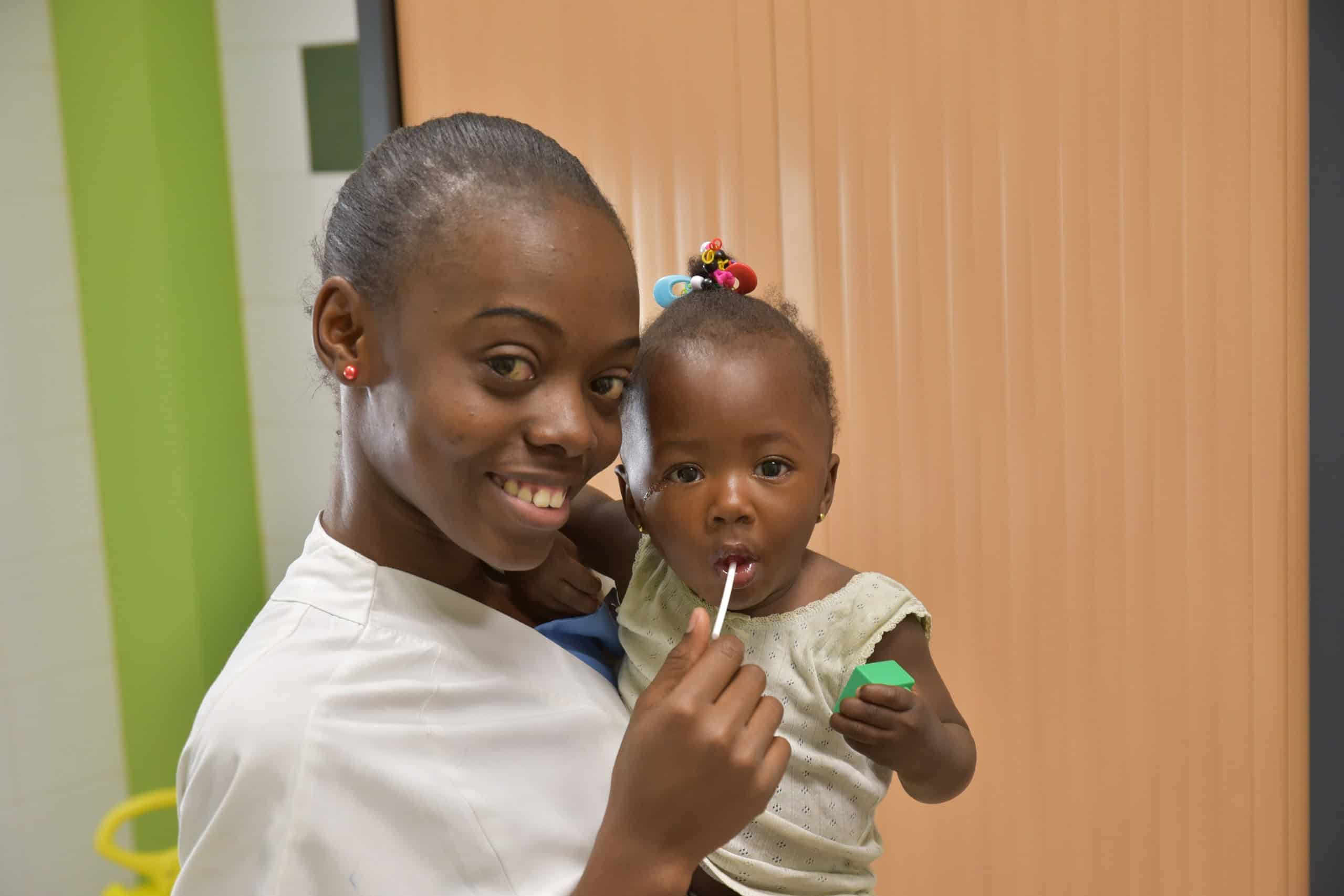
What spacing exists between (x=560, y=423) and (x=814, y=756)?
18.8 inches

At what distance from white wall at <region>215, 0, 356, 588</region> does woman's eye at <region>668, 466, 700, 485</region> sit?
1.40 m

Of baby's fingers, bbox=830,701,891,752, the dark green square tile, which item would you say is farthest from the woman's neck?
the dark green square tile

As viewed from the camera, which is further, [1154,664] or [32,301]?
[32,301]

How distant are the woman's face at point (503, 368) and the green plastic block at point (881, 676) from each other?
0.31 m

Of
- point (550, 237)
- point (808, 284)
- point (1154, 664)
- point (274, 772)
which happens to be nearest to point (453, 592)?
point (274, 772)

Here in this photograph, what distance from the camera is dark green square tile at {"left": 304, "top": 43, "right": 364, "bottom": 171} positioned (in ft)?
7.68

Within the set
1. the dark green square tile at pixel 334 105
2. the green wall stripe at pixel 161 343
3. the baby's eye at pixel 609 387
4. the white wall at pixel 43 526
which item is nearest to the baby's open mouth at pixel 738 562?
the baby's eye at pixel 609 387

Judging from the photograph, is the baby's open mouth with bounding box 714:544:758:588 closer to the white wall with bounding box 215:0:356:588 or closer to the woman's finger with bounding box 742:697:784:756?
the woman's finger with bounding box 742:697:784:756

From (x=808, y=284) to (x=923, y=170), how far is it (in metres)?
0.26

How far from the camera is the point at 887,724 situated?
1018 mm

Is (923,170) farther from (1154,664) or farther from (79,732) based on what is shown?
(79,732)

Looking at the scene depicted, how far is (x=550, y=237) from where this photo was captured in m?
0.87

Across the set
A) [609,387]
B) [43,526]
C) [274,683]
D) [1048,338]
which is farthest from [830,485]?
[43,526]

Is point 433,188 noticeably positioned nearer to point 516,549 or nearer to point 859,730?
point 516,549
